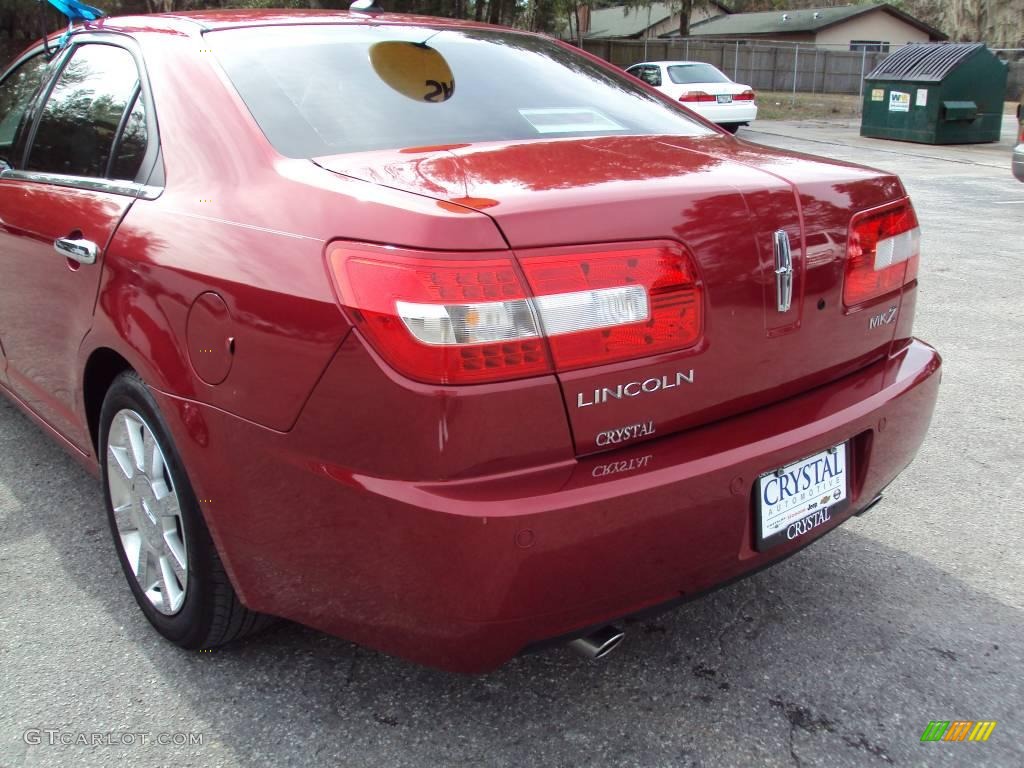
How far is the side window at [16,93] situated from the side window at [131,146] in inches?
36.5

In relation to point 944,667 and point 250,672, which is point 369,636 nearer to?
point 250,672

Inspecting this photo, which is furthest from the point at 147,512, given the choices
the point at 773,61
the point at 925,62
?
the point at 773,61

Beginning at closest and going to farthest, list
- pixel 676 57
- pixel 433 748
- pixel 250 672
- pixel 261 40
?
pixel 433 748 → pixel 250 672 → pixel 261 40 → pixel 676 57

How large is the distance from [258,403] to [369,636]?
540 millimetres

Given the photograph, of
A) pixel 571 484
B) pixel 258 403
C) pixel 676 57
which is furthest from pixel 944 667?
pixel 676 57

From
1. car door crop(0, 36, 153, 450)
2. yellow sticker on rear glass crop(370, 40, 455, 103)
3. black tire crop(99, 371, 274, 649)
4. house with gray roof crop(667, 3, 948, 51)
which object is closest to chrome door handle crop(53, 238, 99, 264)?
car door crop(0, 36, 153, 450)

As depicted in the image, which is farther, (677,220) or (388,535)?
(677,220)

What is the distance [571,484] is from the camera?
6.06 ft

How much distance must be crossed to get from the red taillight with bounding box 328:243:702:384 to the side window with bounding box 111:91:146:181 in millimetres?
1026

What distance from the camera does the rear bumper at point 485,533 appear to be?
1803 mm

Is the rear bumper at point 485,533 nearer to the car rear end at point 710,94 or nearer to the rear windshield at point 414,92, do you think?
the rear windshield at point 414,92

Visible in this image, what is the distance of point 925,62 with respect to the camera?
17.8 meters

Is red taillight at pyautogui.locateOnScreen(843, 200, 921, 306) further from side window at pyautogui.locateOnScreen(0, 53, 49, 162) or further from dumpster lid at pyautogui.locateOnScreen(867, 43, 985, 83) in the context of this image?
dumpster lid at pyautogui.locateOnScreen(867, 43, 985, 83)

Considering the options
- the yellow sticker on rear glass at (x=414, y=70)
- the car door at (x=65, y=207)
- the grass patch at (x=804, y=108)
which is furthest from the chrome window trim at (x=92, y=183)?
the grass patch at (x=804, y=108)
